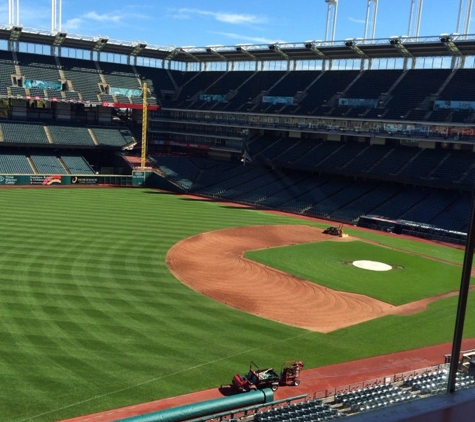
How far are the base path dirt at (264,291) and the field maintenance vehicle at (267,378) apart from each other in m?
4.86

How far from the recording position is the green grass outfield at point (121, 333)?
49.9 feet

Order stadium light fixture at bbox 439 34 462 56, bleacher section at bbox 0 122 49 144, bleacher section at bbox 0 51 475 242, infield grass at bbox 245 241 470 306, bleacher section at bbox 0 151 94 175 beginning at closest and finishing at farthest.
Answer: infield grass at bbox 245 241 470 306 < bleacher section at bbox 0 51 475 242 < stadium light fixture at bbox 439 34 462 56 < bleacher section at bbox 0 151 94 175 < bleacher section at bbox 0 122 49 144

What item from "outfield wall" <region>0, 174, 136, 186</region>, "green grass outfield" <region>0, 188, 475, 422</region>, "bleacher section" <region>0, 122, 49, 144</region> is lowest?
"green grass outfield" <region>0, 188, 475, 422</region>

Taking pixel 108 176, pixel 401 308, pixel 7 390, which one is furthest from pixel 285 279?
pixel 108 176

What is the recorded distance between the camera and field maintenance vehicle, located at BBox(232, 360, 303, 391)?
50.5 ft

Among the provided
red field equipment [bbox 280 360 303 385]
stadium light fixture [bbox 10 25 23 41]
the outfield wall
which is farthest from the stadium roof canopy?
red field equipment [bbox 280 360 303 385]

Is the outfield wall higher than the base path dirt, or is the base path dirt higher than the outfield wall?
the outfield wall

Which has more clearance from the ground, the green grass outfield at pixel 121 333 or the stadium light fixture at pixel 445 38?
the stadium light fixture at pixel 445 38

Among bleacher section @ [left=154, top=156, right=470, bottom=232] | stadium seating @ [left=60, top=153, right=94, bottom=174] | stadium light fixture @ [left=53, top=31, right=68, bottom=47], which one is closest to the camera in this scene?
bleacher section @ [left=154, top=156, right=470, bottom=232]

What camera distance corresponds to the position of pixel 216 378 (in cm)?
1641

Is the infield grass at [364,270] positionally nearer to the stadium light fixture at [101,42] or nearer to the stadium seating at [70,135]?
the stadium seating at [70,135]

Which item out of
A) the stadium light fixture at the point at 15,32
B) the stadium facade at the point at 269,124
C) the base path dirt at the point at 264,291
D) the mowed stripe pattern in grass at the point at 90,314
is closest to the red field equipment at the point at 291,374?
the mowed stripe pattern in grass at the point at 90,314

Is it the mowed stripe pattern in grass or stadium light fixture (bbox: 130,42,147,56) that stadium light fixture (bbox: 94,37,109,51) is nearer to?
stadium light fixture (bbox: 130,42,147,56)

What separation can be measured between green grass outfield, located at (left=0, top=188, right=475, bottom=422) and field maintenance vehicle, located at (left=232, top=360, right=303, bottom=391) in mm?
990
